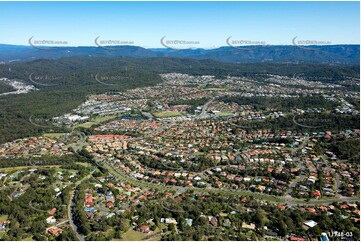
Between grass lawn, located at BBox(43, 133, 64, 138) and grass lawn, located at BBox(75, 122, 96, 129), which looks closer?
grass lawn, located at BBox(43, 133, 64, 138)

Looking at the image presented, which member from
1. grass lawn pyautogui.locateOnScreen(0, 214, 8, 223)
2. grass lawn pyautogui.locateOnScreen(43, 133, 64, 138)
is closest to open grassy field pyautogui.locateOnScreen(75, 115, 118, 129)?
grass lawn pyautogui.locateOnScreen(43, 133, 64, 138)

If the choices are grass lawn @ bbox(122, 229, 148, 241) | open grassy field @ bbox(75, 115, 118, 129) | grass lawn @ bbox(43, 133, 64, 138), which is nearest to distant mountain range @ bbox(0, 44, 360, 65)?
open grassy field @ bbox(75, 115, 118, 129)

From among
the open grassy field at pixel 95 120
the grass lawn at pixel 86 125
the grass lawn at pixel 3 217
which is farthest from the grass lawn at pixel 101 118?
the grass lawn at pixel 3 217

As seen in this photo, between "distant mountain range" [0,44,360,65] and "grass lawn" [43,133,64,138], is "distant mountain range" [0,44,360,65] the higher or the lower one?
the higher one

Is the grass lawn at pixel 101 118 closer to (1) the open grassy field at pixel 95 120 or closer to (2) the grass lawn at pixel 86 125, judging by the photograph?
(1) the open grassy field at pixel 95 120

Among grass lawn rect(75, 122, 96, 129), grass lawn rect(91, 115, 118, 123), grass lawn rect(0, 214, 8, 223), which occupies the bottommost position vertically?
grass lawn rect(0, 214, 8, 223)

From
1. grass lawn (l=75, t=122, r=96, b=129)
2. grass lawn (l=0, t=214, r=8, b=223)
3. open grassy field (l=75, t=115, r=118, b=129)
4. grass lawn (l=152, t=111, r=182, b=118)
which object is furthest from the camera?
grass lawn (l=152, t=111, r=182, b=118)

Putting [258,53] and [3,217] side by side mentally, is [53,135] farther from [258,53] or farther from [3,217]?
[258,53]

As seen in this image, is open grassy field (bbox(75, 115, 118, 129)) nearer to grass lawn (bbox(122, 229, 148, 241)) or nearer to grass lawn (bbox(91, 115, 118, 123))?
grass lawn (bbox(91, 115, 118, 123))

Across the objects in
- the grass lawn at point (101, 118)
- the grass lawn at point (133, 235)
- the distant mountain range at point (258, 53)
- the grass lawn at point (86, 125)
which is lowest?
the grass lawn at point (133, 235)

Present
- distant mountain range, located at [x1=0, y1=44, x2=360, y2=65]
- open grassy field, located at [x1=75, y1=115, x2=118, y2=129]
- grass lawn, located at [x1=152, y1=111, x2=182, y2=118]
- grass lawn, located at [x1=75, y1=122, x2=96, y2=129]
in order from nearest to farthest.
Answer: grass lawn, located at [x1=75, y1=122, x2=96, y2=129], open grassy field, located at [x1=75, y1=115, x2=118, y2=129], grass lawn, located at [x1=152, y1=111, x2=182, y2=118], distant mountain range, located at [x1=0, y1=44, x2=360, y2=65]

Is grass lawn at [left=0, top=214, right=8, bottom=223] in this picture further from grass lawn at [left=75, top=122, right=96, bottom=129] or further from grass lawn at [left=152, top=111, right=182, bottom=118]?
grass lawn at [left=152, top=111, right=182, bottom=118]
